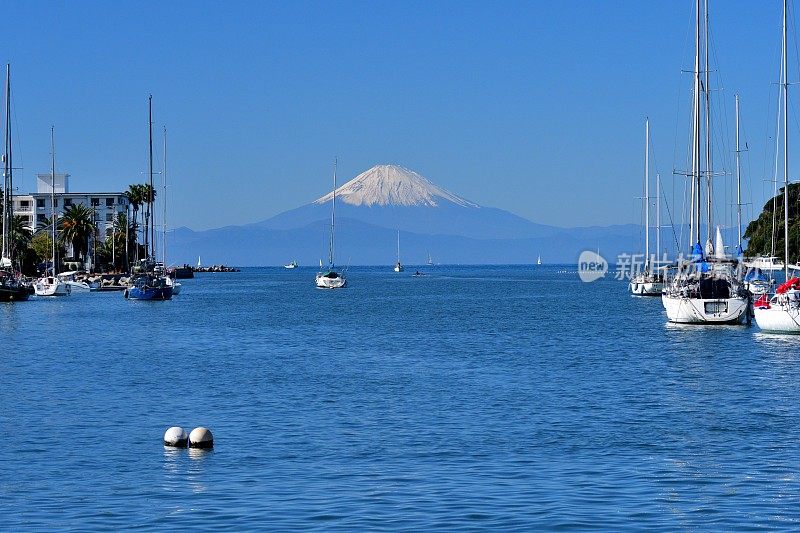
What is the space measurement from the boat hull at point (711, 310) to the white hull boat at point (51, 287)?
234 ft

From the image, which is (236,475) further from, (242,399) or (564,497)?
(242,399)

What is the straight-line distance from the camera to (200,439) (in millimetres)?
25359

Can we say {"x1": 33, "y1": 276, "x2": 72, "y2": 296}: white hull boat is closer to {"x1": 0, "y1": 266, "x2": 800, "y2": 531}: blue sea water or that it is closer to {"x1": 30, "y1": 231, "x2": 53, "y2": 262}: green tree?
{"x1": 30, "y1": 231, "x2": 53, "y2": 262}: green tree

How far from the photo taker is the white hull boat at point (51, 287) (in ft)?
386

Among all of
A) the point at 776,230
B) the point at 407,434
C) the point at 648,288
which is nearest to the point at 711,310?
the point at 407,434

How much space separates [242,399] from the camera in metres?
34.5

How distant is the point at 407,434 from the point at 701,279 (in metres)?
39.3

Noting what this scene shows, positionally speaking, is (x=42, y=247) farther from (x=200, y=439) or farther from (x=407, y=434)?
(x=200, y=439)

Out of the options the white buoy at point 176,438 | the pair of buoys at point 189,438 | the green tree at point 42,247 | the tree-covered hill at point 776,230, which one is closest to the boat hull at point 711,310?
the pair of buoys at point 189,438

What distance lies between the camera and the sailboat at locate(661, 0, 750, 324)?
61.7 metres

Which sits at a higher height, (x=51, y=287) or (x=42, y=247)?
(x=42, y=247)

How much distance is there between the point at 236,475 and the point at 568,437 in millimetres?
7827

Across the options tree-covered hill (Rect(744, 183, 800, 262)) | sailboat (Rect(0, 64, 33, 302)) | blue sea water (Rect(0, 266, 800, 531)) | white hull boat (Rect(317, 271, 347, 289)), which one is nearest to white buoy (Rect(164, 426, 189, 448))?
blue sea water (Rect(0, 266, 800, 531))

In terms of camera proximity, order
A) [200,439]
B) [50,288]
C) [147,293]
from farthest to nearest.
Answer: [50,288] → [147,293] → [200,439]
